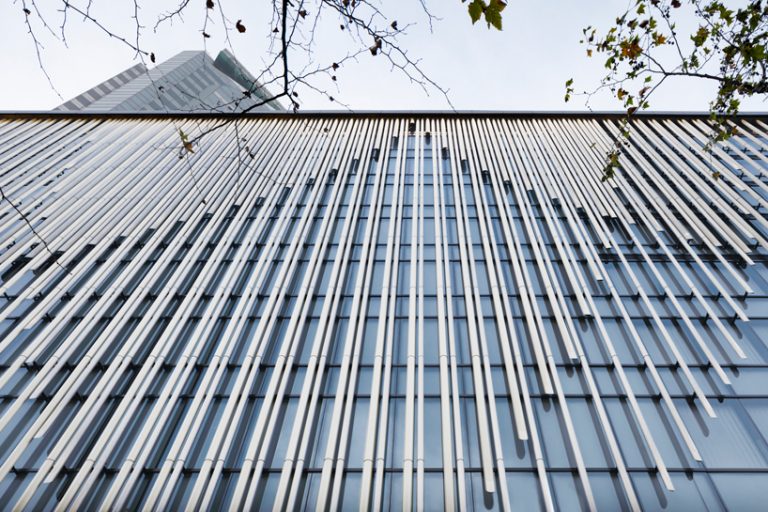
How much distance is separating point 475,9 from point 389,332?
8475 mm

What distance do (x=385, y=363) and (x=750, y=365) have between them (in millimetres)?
8280

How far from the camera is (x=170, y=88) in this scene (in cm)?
5728

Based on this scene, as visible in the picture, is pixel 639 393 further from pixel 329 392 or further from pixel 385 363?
pixel 329 392

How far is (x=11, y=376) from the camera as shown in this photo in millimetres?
10055

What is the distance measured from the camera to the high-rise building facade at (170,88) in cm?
5238

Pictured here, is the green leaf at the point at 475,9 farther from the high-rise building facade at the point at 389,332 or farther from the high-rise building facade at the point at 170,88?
the high-rise building facade at the point at 170,88

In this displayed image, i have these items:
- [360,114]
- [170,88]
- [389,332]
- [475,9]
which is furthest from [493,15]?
[170,88]

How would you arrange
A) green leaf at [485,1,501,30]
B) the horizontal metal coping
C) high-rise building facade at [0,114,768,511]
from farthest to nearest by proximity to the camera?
the horizontal metal coping < high-rise building facade at [0,114,768,511] < green leaf at [485,1,501,30]

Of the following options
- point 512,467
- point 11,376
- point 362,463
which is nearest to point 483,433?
point 512,467

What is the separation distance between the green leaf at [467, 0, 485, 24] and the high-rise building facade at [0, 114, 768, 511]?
283cm

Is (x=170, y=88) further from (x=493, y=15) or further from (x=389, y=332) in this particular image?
(x=493, y=15)

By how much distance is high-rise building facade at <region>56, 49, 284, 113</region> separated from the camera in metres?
52.4

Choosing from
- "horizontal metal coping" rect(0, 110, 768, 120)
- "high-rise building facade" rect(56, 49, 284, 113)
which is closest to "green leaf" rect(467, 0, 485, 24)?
"horizontal metal coping" rect(0, 110, 768, 120)

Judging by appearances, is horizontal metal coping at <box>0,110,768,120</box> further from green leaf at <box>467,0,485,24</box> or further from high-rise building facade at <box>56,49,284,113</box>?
high-rise building facade at <box>56,49,284,113</box>
